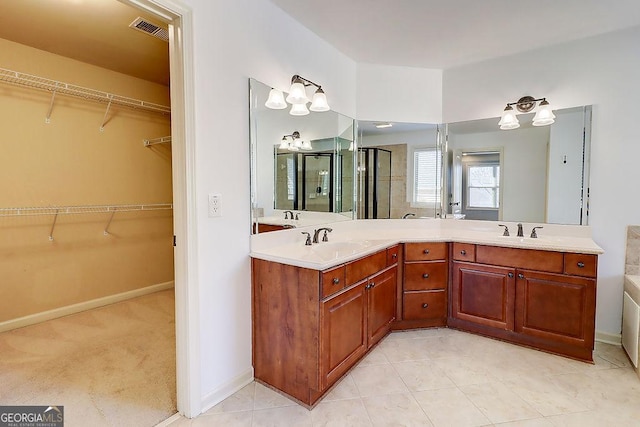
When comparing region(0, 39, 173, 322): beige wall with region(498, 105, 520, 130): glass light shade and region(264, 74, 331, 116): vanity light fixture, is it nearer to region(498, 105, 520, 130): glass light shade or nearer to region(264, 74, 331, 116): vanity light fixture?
region(264, 74, 331, 116): vanity light fixture

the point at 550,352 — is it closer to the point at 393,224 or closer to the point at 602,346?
the point at 602,346

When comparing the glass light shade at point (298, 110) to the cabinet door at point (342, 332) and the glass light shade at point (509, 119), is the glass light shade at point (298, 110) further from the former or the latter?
the glass light shade at point (509, 119)

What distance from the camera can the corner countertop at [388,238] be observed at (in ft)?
6.40

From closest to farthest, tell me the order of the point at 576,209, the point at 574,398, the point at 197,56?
the point at 197,56 → the point at 574,398 → the point at 576,209

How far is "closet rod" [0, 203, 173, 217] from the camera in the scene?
2.69 metres

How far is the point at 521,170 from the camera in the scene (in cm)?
287

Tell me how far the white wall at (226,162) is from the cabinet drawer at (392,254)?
109 centimetres

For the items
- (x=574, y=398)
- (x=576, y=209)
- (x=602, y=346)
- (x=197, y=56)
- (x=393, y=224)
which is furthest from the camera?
(x=393, y=224)

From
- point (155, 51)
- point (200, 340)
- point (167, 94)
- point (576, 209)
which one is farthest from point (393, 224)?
point (167, 94)

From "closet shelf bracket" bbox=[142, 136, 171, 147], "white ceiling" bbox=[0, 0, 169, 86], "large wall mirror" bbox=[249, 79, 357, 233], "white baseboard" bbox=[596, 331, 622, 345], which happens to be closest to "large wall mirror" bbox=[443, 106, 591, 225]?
"white baseboard" bbox=[596, 331, 622, 345]

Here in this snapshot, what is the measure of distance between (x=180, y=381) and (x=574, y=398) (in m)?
2.25

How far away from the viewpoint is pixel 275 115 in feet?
7.18

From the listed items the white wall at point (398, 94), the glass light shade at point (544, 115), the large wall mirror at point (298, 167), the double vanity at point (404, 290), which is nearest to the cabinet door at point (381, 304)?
the double vanity at point (404, 290)

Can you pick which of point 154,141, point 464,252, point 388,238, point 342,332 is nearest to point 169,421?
point 342,332
